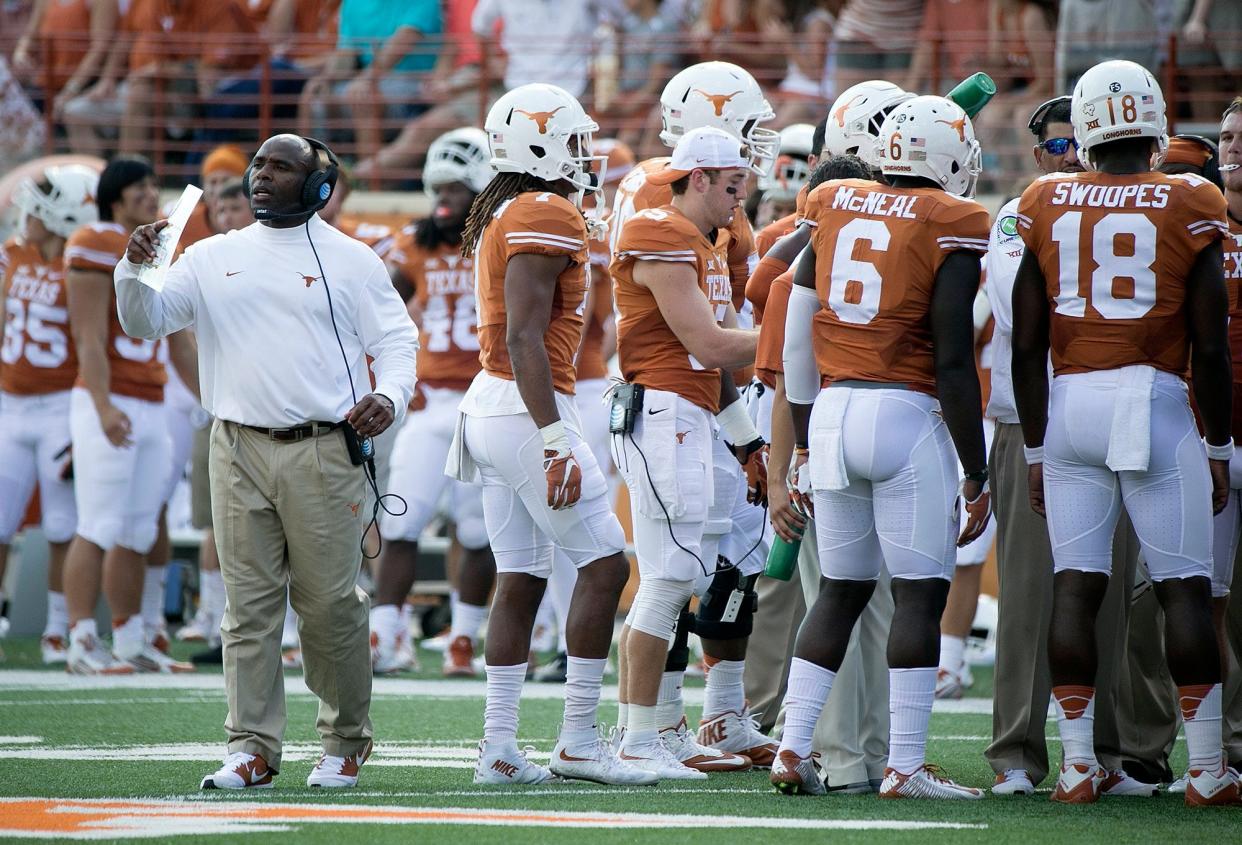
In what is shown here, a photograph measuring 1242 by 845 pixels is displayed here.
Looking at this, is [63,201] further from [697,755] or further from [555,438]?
[697,755]

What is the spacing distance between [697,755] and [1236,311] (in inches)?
89.3

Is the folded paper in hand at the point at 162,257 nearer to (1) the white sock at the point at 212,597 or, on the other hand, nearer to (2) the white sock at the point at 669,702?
(2) the white sock at the point at 669,702

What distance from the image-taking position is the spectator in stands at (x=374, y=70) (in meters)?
14.1

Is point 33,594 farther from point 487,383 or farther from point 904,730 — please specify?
point 904,730

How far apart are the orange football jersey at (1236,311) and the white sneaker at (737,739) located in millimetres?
1890

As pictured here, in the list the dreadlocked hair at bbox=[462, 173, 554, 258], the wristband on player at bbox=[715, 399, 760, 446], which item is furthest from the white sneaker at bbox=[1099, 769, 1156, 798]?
the dreadlocked hair at bbox=[462, 173, 554, 258]

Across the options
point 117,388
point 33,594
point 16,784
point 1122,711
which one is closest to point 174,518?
point 33,594

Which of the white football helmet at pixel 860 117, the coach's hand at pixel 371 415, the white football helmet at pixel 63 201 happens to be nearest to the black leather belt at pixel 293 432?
the coach's hand at pixel 371 415

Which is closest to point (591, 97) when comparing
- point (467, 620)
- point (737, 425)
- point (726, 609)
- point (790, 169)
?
point (467, 620)

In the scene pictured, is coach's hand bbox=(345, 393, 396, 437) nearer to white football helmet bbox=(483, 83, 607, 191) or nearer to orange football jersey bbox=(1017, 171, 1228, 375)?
white football helmet bbox=(483, 83, 607, 191)

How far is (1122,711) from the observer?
231 inches

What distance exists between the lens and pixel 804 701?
5289 mm

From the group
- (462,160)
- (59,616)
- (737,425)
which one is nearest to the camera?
(737,425)

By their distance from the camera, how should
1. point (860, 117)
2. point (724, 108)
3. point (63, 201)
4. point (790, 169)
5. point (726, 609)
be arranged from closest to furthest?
point (860, 117)
point (726, 609)
point (724, 108)
point (790, 169)
point (63, 201)
